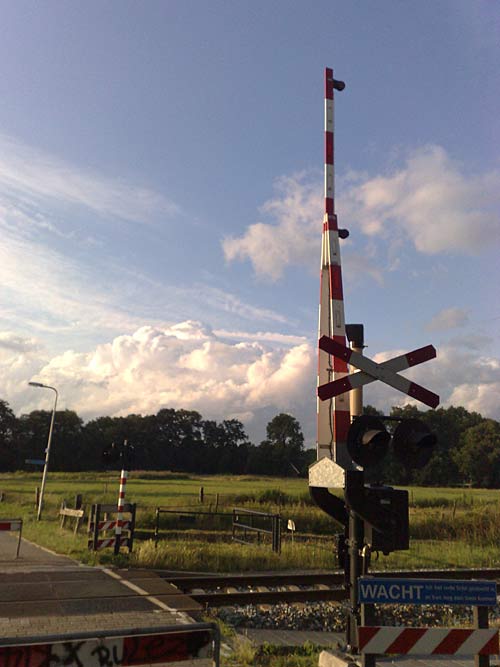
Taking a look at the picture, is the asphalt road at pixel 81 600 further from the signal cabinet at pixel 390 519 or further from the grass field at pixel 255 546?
the signal cabinet at pixel 390 519

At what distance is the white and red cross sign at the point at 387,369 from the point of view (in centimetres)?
555

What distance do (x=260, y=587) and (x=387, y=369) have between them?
7046mm

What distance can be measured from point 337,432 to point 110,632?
3.39m

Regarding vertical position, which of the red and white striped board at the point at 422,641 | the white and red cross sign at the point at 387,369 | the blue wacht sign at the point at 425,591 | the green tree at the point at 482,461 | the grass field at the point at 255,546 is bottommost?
the grass field at the point at 255,546

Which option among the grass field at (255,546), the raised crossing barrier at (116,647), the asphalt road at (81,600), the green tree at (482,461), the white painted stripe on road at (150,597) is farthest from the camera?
the green tree at (482,461)

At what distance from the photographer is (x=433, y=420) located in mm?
101375

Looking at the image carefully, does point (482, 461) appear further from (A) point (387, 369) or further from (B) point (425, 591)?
(B) point (425, 591)

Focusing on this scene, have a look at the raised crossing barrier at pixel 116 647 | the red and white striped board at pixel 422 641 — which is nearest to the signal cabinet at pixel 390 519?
the red and white striped board at pixel 422 641

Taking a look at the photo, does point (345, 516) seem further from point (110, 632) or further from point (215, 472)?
point (215, 472)

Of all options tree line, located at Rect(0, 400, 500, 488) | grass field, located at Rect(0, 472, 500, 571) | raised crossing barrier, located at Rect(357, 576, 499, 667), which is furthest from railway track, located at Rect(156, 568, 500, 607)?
tree line, located at Rect(0, 400, 500, 488)

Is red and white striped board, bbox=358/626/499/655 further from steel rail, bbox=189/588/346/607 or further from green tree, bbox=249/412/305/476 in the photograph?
green tree, bbox=249/412/305/476

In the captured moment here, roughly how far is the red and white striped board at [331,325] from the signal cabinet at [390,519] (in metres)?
0.59

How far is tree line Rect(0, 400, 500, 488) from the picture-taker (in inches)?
3332

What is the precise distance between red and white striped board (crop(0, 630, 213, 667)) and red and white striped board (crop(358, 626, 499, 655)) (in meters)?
1.34
